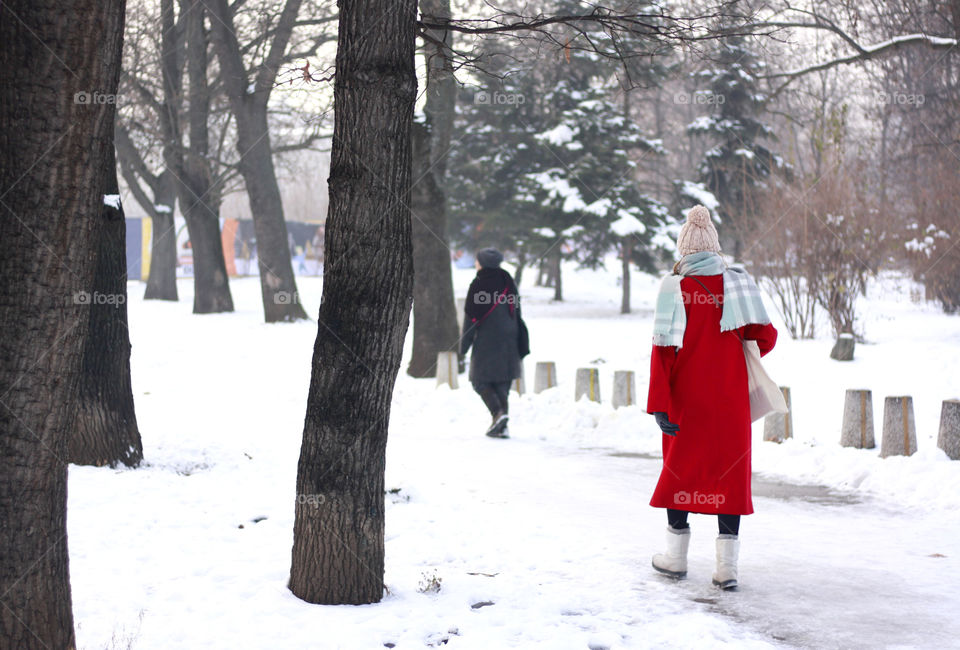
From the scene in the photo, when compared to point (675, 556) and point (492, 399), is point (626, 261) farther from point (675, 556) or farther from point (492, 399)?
point (675, 556)

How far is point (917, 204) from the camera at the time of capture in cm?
1819

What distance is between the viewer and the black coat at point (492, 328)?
32.9 ft

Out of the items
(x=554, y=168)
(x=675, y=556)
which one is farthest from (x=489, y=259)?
(x=554, y=168)

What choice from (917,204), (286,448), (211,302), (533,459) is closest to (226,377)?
(286,448)

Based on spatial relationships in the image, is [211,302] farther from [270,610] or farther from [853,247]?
[270,610]

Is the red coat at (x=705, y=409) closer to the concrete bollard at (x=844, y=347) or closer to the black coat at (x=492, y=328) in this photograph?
the black coat at (x=492, y=328)

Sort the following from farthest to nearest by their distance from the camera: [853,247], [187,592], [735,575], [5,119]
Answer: [853,247], [735,575], [187,592], [5,119]

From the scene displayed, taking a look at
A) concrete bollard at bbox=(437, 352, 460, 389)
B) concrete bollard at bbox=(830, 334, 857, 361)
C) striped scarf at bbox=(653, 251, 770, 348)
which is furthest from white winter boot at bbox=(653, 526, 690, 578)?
Answer: concrete bollard at bbox=(830, 334, 857, 361)

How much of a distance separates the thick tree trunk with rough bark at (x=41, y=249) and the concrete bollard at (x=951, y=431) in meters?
7.15

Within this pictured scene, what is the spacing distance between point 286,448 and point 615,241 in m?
18.1

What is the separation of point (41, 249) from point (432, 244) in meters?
10.6

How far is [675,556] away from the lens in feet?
17.3

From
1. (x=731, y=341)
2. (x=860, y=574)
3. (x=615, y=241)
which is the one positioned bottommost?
(x=860, y=574)

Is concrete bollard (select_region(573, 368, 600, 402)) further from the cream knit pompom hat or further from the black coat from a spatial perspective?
the cream knit pompom hat
